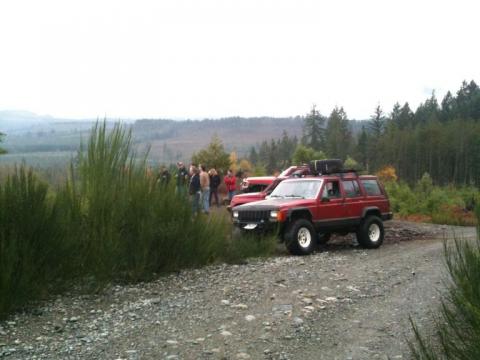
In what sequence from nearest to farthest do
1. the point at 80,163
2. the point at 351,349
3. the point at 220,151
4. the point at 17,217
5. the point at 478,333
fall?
1. the point at 478,333
2. the point at 351,349
3. the point at 17,217
4. the point at 80,163
5. the point at 220,151

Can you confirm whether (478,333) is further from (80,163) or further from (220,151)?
(220,151)

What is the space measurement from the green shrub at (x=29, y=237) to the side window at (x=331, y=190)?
24.7 ft

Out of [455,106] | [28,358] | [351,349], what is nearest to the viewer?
[28,358]

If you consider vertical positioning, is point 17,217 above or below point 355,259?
above

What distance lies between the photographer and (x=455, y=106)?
12062cm

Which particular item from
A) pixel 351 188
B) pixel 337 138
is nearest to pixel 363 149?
pixel 337 138

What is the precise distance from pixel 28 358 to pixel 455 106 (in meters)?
125

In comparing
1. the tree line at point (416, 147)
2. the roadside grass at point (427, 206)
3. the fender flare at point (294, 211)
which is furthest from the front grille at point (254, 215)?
the tree line at point (416, 147)

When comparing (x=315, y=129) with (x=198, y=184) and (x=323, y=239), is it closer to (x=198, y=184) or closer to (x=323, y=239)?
(x=198, y=184)

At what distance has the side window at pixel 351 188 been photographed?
15234mm

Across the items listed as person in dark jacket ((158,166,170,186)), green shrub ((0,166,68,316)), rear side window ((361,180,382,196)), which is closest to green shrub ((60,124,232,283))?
person in dark jacket ((158,166,170,186))

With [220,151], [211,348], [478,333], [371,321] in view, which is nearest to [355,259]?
[371,321]

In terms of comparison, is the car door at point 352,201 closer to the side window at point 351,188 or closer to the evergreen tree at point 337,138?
the side window at point 351,188

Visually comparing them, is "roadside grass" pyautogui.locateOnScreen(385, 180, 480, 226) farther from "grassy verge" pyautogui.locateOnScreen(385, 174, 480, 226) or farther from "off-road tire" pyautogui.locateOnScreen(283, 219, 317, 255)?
"off-road tire" pyautogui.locateOnScreen(283, 219, 317, 255)
